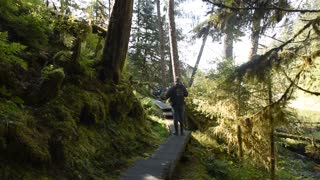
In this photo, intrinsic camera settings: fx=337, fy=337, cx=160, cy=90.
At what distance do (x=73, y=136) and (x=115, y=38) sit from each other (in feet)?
12.2

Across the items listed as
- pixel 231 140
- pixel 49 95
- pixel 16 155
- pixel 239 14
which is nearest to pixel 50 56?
pixel 49 95

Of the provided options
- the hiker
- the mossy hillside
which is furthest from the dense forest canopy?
the hiker

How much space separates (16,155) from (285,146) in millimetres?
13452

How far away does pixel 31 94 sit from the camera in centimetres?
580

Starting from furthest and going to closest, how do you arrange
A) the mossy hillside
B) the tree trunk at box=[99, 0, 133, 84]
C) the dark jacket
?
the dark jacket → the tree trunk at box=[99, 0, 133, 84] → the mossy hillside

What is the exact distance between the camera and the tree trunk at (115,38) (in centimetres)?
898

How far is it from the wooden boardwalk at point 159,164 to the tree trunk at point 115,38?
2.45 meters

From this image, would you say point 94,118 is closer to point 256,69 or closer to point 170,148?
point 170,148

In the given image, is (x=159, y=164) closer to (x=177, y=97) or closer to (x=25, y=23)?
(x=177, y=97)

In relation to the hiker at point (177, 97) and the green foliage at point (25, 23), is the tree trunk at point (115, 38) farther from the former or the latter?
the hiker at point (177, 97)

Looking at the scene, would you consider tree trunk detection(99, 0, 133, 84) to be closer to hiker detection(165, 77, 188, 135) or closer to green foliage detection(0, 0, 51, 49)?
green foliage detection(0, 0, 51, 49)

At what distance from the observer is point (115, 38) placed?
901 centimetres

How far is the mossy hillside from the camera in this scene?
15.2 feet

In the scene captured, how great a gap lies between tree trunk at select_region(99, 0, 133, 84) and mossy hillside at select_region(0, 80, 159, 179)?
523mm
